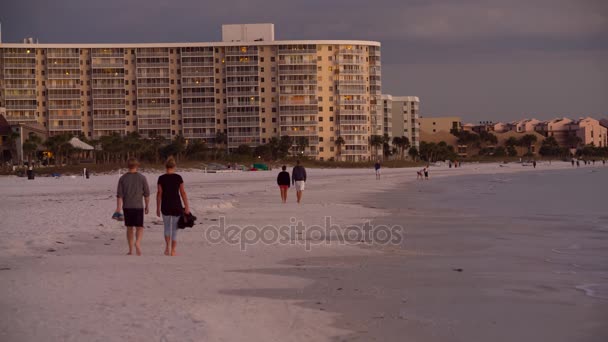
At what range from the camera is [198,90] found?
122 meters

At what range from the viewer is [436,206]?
86.0 ft

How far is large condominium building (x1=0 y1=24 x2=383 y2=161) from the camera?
12081 centimetres

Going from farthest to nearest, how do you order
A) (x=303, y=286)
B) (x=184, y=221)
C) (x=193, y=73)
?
(x=193, y=73) < (x=184, y=221) < (x=303, y=286)

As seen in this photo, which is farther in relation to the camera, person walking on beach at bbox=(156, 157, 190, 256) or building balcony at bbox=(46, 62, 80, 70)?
building balcony at bbox=(46, 62, 80, 70)

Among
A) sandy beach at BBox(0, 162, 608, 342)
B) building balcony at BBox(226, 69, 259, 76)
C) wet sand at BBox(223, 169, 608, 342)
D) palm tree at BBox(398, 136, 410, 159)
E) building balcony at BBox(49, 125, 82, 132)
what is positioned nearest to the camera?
sandy beach at BBox(0, 162, 608, 342)

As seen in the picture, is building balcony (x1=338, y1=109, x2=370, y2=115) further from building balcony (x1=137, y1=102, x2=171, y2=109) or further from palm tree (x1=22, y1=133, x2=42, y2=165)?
palm tree (x1=22, y1=133, x2=42, y2=165)

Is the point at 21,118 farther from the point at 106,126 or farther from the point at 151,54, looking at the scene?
the point at 151,54

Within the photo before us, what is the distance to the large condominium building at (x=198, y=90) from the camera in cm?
12081

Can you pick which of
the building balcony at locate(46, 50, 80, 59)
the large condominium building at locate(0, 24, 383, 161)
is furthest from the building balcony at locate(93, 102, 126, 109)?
the building balcony at locate(46, 50, 80, 59)

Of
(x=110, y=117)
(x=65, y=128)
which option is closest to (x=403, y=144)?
(x=110, y=117)

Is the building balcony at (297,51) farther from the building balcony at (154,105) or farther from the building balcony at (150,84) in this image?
the building balcony at (154,105)

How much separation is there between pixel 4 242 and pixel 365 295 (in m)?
8.09

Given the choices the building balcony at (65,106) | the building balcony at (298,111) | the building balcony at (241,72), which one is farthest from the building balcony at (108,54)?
the building balcony at (298,111)

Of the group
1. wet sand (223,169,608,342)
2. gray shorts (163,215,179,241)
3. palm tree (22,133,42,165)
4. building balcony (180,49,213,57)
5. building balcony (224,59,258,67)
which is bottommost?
wet sand (223,169,608,342)
